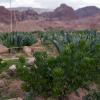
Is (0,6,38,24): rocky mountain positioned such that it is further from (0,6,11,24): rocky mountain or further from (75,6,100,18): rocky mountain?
(75,6,100,18): rocky mountain

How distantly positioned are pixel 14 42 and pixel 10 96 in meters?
14.1

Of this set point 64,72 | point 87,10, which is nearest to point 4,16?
point 87,10

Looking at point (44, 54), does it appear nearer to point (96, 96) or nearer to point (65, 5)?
point (96, 96)

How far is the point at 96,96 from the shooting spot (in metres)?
8.70

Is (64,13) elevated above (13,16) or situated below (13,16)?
below

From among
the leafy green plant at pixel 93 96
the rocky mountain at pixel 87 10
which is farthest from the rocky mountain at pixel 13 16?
the leafy green plant at pixel 93 96

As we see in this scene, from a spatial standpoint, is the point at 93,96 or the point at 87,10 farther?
the point at 87,10

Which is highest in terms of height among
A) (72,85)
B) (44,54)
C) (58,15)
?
(44,54)

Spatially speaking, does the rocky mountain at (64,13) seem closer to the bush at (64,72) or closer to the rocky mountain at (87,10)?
the rocky mountain at (87,10)

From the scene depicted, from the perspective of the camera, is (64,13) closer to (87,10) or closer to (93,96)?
(87,10)

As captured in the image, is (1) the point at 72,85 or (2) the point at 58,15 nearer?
(1) the point at 72,85

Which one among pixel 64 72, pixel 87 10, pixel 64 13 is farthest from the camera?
pixel 87 10

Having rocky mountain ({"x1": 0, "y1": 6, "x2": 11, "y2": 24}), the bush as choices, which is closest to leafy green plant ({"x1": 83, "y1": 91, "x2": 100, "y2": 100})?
the bush

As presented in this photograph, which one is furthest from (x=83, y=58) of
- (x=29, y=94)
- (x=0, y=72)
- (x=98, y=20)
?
(x=98, y=20)
